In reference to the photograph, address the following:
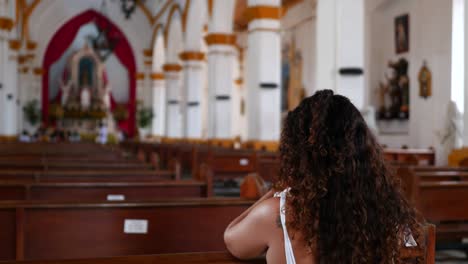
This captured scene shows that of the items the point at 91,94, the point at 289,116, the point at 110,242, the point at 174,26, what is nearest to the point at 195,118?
the point at 174,26

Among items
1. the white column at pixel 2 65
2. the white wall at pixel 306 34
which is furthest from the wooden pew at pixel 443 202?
the white column at pixel 2 65

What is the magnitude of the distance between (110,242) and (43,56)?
27.8 m

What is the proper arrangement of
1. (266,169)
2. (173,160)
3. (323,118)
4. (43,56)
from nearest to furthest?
1. (323,118)
2. (173,160)
3. (266,169)
4. (43,56)

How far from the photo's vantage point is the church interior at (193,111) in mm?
3484

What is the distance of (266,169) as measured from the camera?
26.7 feet

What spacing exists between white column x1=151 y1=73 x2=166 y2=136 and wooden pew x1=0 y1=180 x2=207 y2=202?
2403 centimetres

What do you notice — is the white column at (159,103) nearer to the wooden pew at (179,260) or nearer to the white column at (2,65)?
the white column at (2,65)

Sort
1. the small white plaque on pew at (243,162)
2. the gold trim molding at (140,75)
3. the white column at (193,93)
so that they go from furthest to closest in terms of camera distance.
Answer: the gold trim molding at (140,75)
the white column at (193,93)
the small white plaque on pew at (243,162)

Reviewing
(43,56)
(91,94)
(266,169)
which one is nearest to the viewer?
(266,169)

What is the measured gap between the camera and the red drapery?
29.6 m

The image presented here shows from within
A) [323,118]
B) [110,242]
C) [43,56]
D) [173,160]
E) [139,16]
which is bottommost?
[110,242]

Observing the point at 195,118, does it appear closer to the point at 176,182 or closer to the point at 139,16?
the point at 139,16

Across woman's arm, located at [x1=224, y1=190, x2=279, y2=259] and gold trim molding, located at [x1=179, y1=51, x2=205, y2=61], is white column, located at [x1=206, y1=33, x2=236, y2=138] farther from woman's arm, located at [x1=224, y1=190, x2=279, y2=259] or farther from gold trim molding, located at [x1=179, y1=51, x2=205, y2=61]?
woman's arm, located at [x1=224, y1=190, x2=279, y2=259]

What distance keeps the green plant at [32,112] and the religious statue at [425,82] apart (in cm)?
2000
